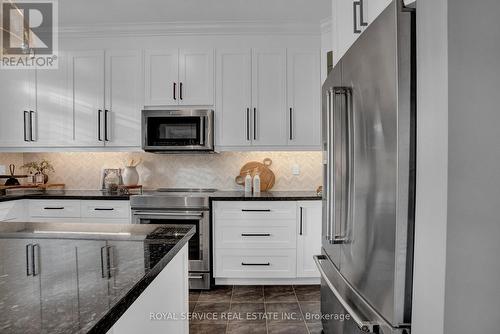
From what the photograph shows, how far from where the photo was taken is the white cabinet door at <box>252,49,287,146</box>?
3.26 metres

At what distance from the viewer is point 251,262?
3031mm

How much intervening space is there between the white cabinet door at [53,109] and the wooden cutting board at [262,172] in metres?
1.88

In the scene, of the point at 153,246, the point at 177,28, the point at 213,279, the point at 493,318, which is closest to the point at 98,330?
the point at 153,246

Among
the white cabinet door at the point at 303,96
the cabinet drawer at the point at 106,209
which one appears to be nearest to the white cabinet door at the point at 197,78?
the white cabinet door at the point at 303,96

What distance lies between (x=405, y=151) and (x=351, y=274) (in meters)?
0.64

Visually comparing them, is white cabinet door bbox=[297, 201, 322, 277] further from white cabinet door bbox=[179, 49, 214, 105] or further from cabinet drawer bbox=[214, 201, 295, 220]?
white cabinet door bbox=[179, 49, 214, 105]

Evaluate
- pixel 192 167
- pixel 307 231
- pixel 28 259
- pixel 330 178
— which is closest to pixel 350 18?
pixel 330 178

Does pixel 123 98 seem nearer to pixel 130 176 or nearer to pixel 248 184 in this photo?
pixel 130 176

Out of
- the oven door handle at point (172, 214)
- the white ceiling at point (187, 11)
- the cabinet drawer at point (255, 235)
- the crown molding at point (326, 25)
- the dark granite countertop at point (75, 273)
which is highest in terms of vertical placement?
the white ceiling at point (187, 11)

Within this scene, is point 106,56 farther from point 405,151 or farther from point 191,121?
point 405,151

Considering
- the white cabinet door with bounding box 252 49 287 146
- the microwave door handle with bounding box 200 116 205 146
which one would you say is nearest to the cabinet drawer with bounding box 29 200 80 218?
the microwave door handle with bounding box 200 116 205 146

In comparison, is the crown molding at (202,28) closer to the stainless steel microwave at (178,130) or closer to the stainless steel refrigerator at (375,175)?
the stainless steel microwave at (178,130)

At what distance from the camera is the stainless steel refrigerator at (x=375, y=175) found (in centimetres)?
92

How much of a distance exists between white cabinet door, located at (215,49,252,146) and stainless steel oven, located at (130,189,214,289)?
71 centimetres
